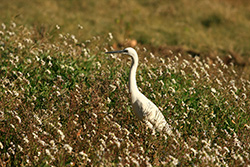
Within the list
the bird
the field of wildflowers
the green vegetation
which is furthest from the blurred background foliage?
the bird

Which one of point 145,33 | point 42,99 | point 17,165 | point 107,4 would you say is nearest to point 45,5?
point 107,4

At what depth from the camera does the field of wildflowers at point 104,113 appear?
4.45 metres

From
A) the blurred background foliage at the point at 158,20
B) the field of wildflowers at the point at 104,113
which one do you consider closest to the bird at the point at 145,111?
the field of wildflowers at the point at 104,113

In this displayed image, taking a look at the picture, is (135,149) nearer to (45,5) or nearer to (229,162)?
(229,162)

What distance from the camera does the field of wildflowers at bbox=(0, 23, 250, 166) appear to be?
14.6 ft

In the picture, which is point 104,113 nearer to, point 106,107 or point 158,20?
point 106,107

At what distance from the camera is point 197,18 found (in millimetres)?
16656

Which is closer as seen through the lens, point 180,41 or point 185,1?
point 180,41

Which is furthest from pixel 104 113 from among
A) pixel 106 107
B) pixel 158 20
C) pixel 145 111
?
pixel 158 20

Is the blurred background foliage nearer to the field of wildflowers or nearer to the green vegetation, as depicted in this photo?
the green vegetation

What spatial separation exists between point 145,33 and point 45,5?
4.80 meters

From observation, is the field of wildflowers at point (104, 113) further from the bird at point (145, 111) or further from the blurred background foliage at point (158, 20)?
the blurred background foliage at point (158, 20)

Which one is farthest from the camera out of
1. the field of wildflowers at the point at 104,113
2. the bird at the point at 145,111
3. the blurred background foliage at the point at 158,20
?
the blurred background foliage at the point at 158,20

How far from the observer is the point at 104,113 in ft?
17.7
